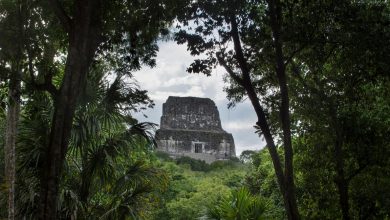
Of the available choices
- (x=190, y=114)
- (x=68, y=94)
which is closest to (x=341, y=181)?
(x=68, y=94)

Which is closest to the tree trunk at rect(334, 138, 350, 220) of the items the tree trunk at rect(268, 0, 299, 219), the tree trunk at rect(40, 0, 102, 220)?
the tree trunk at rect(268, 0, 299, 219)

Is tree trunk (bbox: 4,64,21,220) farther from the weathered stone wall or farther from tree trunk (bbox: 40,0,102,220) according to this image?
the weathered stone wall

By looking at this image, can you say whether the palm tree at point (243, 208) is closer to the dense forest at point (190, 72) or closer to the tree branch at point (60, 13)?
the dense forest at point (190, 72)

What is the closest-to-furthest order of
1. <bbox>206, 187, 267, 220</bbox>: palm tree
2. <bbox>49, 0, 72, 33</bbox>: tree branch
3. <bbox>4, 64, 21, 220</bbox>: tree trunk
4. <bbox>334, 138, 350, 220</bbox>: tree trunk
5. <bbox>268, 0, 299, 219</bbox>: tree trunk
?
<bbox>49, 0, 72, 33</bbox>: tree branch
<bbox>268, 0, 299, 219</bbox>: tree trunk
<bbox>4, 64, 21, 220</bbox>: tree trunk
<bbox>334, 138, 350, 220</bbox>: tree trunk
<bbox>206, 187, 267, 220</bbox>: palm tree

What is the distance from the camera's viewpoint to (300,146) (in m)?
11.8

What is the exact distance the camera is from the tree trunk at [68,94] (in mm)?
6113

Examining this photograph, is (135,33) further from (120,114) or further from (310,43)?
(310,43)

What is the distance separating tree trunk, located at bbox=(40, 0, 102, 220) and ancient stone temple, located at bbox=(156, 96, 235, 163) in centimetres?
3610

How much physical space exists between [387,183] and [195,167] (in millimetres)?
27906

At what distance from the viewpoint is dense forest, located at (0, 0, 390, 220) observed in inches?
300

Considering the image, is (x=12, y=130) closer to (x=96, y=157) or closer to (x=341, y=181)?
(x=96, y=157)

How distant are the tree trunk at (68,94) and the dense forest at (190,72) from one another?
0.01 m

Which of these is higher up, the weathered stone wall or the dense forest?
the weathered stone wall

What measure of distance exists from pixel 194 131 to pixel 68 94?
125ft
